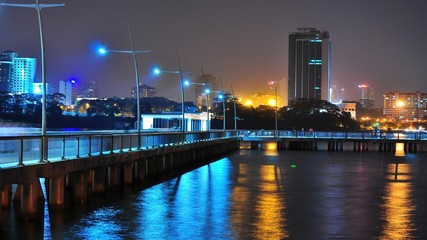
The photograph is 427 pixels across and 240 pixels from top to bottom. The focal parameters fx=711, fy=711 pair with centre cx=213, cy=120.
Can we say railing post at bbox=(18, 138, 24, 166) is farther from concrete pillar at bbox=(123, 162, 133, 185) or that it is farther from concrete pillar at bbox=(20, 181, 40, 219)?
concrete pillar at bbox=(123, 162, 133, 185)

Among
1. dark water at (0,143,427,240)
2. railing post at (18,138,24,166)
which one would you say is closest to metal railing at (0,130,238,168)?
railing post at (18,138,24,166)

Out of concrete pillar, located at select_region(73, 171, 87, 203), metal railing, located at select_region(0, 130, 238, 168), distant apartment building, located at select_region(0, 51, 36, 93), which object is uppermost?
distant apartment building, located at select_region(0, 51, 36, 93)

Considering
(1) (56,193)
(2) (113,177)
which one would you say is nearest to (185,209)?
(2) (113,177)

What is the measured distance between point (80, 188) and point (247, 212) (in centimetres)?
744

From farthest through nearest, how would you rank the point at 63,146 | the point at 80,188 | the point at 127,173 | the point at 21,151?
→ 1. the point at 127,173
2. the point at 80,188
3. the point at 63,146
4. the point at 21,151

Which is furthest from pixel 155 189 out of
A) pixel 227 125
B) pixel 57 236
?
pixel 227 125

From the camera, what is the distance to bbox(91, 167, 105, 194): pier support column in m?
34.5

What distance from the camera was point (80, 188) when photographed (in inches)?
1236

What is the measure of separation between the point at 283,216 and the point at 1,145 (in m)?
12.7

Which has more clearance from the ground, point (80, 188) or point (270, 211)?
point (80, 188)

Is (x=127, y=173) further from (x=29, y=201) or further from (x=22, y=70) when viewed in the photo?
(x=29, y=201)

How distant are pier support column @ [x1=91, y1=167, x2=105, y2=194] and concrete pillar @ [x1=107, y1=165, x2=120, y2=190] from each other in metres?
2.35

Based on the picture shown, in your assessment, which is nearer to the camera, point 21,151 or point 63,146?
point 21,151

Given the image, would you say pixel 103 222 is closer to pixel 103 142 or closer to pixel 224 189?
pixel 103 142
